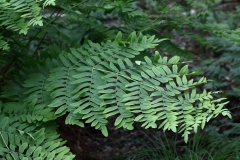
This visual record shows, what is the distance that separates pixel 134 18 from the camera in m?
2.12

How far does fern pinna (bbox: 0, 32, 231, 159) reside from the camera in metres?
1.50

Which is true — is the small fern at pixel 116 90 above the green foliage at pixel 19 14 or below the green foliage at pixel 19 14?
below

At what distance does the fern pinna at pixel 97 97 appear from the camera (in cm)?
150

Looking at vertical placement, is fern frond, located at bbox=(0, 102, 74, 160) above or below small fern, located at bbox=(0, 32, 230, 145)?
below

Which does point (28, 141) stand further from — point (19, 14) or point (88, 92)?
point (19, 14)

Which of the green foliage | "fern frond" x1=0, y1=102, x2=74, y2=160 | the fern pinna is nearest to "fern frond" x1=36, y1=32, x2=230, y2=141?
the fern pinna

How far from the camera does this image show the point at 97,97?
1.57 m

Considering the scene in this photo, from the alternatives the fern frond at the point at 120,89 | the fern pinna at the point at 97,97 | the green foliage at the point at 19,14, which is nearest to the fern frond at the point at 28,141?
the fern pinna at the point at 97,97

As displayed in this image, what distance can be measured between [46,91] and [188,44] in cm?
312

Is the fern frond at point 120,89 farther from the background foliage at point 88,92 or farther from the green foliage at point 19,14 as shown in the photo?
the green foliage at point 19,14

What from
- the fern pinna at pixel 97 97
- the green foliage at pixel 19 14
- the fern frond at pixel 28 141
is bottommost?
the fern frond at pixel 28 141

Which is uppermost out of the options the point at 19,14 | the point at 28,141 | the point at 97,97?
the point at 19,14

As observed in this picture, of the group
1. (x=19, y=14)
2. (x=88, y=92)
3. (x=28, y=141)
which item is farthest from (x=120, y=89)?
(x=19, y=14)

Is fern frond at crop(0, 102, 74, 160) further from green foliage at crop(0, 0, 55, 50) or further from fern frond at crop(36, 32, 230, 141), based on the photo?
green foliage at crop(0, 0, 55, 50)
